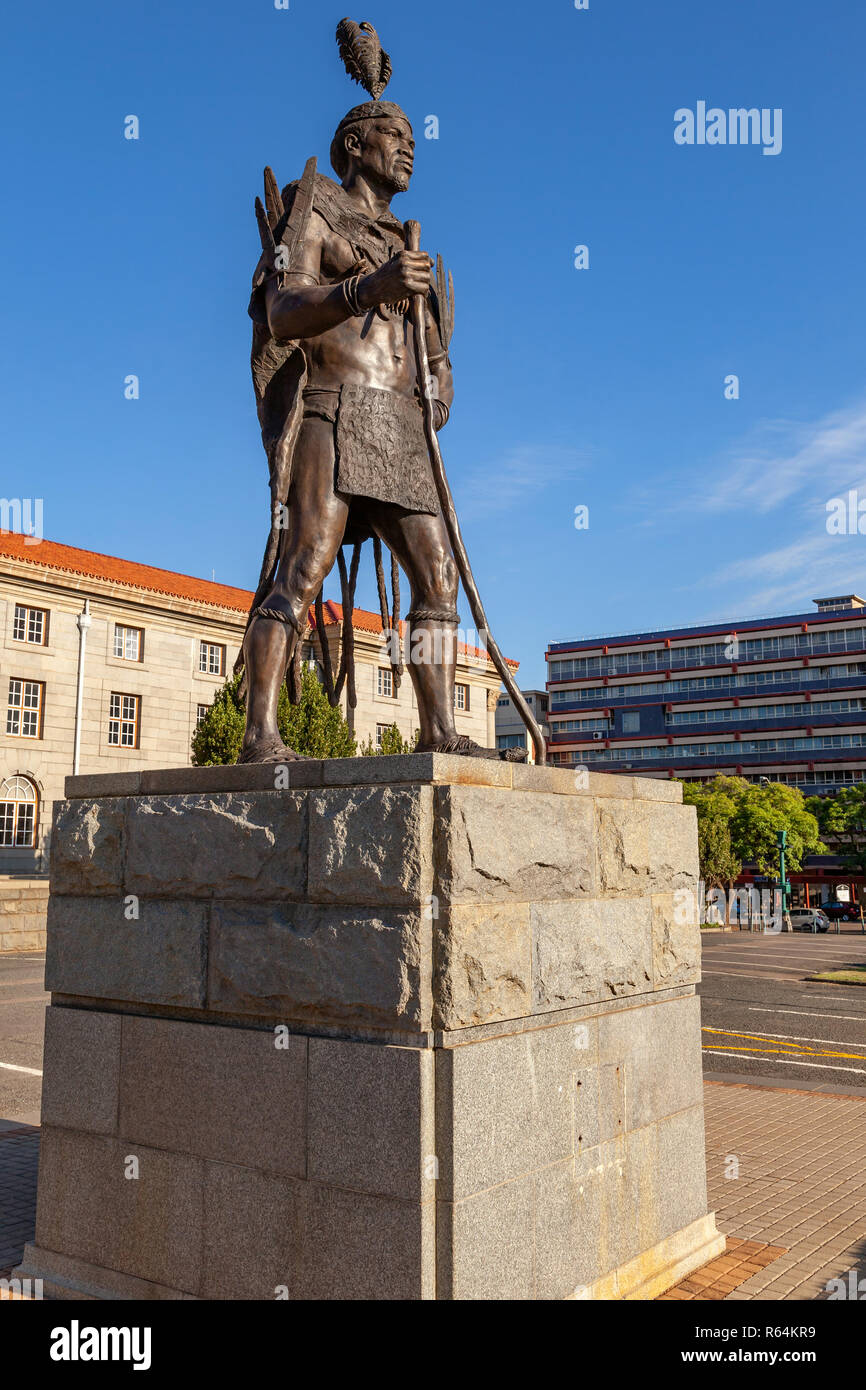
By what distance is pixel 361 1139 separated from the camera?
3803 millimetres

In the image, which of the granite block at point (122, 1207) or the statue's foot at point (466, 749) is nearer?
the granite block at point (122, 1207)

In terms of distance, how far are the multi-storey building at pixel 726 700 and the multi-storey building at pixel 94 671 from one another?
4611cm

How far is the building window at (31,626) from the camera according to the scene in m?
37.1

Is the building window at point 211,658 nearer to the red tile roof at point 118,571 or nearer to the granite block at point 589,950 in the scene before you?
the red tile roof at point 118,571

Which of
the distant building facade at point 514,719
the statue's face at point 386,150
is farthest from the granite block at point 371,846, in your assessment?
the distant building facade at point 514,719

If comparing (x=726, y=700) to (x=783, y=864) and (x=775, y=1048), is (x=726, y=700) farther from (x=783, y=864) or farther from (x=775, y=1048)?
(x=775, y=1048)

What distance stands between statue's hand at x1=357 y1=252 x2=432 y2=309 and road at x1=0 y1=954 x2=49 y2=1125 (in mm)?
6763

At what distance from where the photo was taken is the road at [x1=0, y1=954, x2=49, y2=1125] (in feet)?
29.1

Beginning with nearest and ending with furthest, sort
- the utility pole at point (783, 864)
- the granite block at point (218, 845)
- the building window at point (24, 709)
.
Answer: the granite block at point (218, 845)
the building window at point (24, 709)
the utility pole at point (783, 864)

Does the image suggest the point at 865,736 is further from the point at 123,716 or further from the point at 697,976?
the point at 697,976
